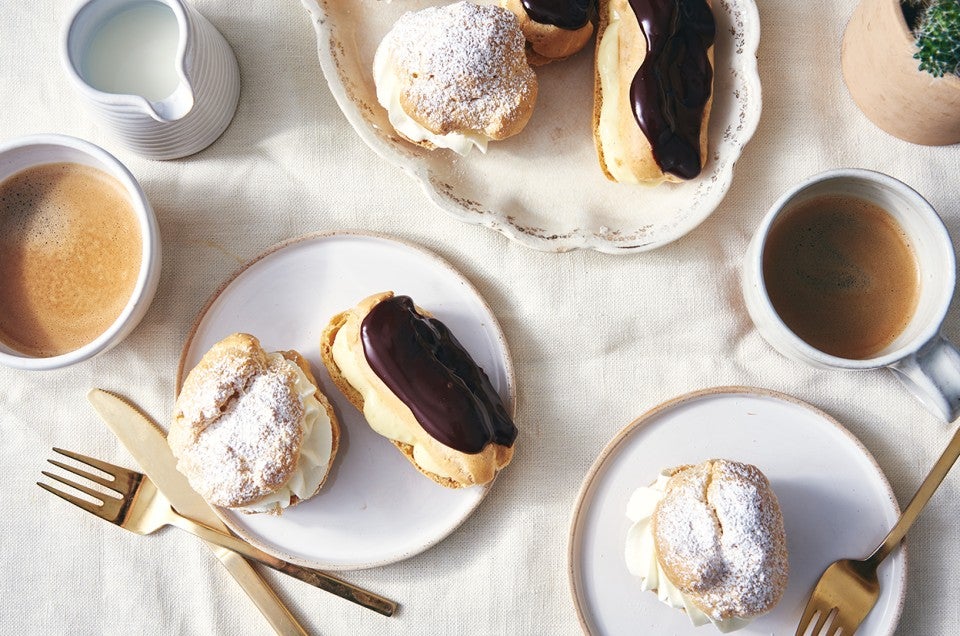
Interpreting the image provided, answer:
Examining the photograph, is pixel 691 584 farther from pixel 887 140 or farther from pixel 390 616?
pixel 887 140

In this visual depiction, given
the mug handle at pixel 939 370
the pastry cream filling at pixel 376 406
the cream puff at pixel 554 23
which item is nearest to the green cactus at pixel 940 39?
the mug handle at pixel 939 370

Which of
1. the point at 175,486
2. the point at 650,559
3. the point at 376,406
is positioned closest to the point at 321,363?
the point at 376,406

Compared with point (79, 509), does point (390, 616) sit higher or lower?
lower

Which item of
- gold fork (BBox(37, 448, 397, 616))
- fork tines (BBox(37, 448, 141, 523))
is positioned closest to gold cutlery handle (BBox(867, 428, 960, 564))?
gold fork (BBox(37, 448, 397, 616))

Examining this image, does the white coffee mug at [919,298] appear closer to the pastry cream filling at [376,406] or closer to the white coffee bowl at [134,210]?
the pastry cream filling at [376,406]

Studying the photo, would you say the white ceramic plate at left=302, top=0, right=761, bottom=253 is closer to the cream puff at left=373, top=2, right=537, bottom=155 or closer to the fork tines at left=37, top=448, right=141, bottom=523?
the cream puff at left=373, top=2, right=537, bottom=155

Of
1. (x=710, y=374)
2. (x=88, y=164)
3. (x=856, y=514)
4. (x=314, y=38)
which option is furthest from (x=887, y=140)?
(x=88, y=164)
